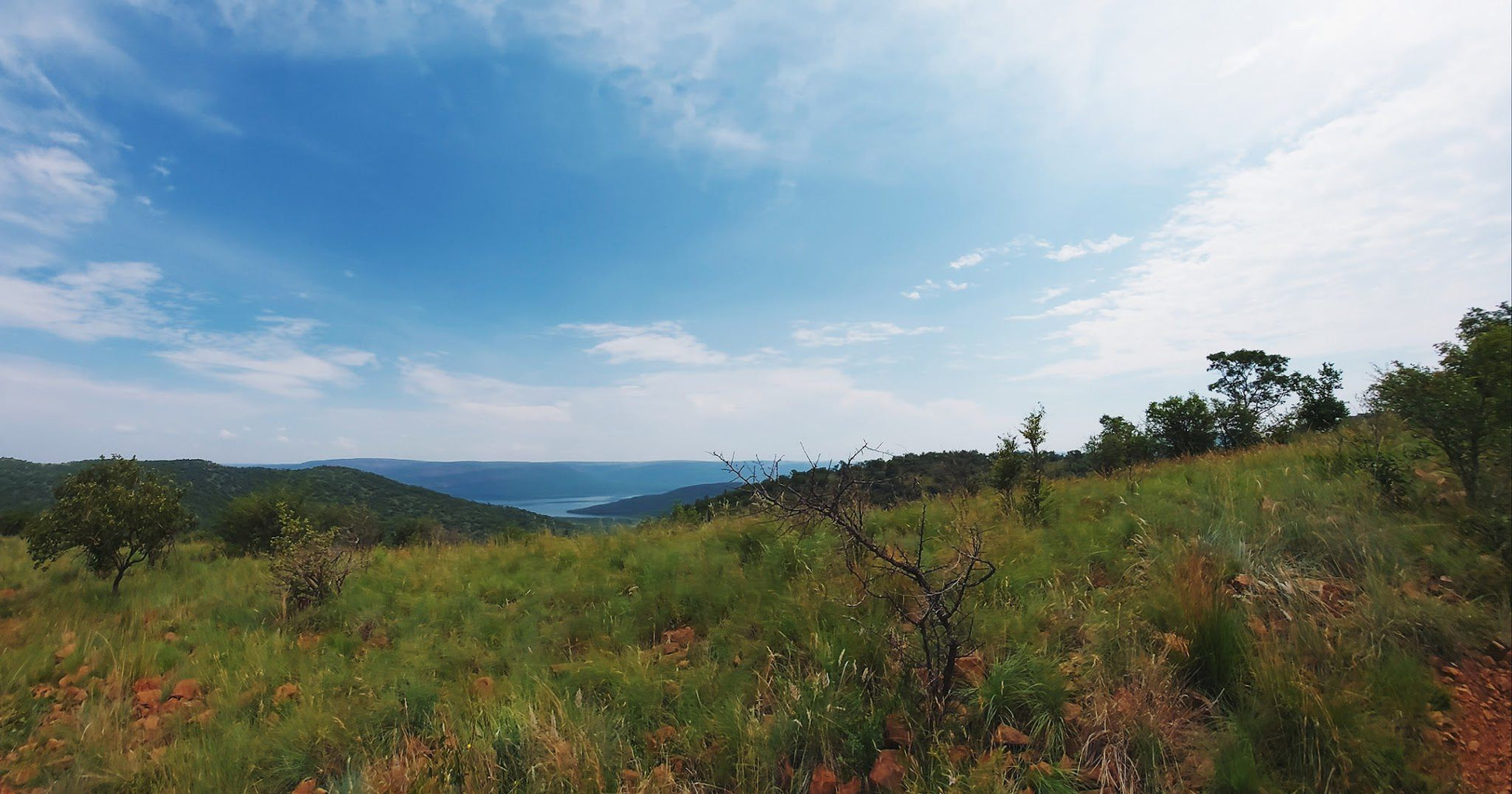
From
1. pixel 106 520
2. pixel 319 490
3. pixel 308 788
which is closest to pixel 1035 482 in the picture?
pixel 308 788

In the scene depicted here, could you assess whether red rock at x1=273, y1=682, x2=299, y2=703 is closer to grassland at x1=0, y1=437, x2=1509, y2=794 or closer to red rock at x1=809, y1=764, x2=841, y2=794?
grassland at x1=0, y1=437, x2=1509, y2=794

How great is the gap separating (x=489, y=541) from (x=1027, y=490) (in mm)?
10246

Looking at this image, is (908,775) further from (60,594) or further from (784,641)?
(60,594)

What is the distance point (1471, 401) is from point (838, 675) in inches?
239

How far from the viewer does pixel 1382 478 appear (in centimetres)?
577

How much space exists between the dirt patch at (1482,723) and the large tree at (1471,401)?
7.69 ft

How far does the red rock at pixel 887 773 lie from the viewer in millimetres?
3254

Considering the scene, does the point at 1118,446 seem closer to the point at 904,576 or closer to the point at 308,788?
the point at 904,576

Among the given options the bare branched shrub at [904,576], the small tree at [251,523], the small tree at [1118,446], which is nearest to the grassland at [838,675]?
the bare branched shrub at [904,576]

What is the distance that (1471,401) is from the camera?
493 cm

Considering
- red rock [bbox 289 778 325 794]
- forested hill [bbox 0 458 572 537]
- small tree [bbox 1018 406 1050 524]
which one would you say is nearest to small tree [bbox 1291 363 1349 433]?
small tree [bbox 1018 406 1050 524]

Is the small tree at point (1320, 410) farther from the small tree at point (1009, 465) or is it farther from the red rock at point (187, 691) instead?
the red rock at point (187, 691)

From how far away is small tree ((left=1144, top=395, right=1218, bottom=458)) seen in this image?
→ 20.0 meters

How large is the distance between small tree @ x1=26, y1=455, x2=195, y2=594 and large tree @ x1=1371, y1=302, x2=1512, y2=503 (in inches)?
653
